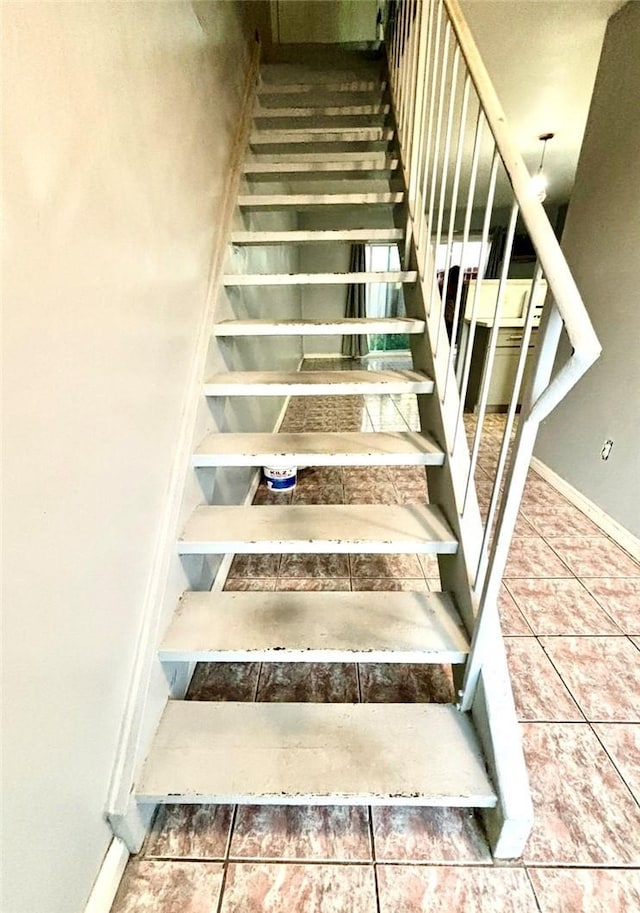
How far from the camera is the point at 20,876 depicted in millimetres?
653

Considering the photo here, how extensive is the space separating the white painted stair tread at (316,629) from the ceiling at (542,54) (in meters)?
2.95

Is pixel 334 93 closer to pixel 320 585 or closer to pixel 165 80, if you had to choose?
pixel 165 80

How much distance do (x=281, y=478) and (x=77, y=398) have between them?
179 centimetres

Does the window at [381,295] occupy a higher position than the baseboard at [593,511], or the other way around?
the window at [381,295]

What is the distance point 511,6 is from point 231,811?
358 cm

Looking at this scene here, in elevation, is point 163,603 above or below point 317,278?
below

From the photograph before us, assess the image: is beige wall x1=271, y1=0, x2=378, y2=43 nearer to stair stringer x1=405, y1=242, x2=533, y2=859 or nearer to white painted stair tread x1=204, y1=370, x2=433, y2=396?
stair stringer x1=405, y1=242, x2=533, y2=859

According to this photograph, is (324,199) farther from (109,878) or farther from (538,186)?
(109,878)

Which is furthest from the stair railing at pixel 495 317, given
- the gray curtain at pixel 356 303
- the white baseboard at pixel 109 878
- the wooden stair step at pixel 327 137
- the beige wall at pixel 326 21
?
the gray curtain at pixel 356 303

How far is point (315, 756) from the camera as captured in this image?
3.36 ft

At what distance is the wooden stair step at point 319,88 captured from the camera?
261 cm

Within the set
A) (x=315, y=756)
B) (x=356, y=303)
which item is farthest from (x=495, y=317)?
(x=356, y=303)

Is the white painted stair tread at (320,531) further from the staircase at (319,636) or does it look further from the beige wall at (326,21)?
the beige wall at (326,21)

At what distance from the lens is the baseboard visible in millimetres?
2068
